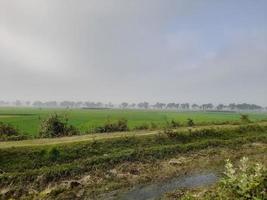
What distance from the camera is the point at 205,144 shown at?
39938 mm

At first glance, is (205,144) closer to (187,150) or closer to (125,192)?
(187,150)

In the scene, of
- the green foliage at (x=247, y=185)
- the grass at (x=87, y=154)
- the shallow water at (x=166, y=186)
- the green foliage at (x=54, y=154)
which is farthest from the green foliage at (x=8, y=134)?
the green foliage at (x=247, y=185)

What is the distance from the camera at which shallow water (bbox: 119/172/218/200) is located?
24219 millimetres

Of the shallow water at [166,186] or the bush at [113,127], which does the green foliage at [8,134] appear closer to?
the bush at [113,127]

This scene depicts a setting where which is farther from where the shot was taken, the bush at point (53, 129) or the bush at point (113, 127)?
the bush at point (113, 127)

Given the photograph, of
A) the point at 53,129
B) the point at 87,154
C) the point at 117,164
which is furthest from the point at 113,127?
the point at 117,164

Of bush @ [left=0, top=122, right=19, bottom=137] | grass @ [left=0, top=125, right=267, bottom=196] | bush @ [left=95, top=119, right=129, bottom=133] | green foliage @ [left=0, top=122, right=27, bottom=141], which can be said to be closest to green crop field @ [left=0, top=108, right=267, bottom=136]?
bush @ [left=95, top=119, right=129, bottom=133]

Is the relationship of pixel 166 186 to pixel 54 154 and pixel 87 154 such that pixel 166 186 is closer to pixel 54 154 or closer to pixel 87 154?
pixel 87 154

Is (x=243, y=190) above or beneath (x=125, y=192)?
above

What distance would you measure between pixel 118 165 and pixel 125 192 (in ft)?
19.8

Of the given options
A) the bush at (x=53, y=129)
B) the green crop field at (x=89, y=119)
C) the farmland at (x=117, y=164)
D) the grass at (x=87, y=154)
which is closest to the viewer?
the farmland at (x=117, y=164)

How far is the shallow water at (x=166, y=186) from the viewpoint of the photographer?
79.5ft

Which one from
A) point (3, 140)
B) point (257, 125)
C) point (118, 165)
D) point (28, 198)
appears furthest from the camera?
point (257, 125)

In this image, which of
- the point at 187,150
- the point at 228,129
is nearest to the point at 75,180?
the point at 187,150
